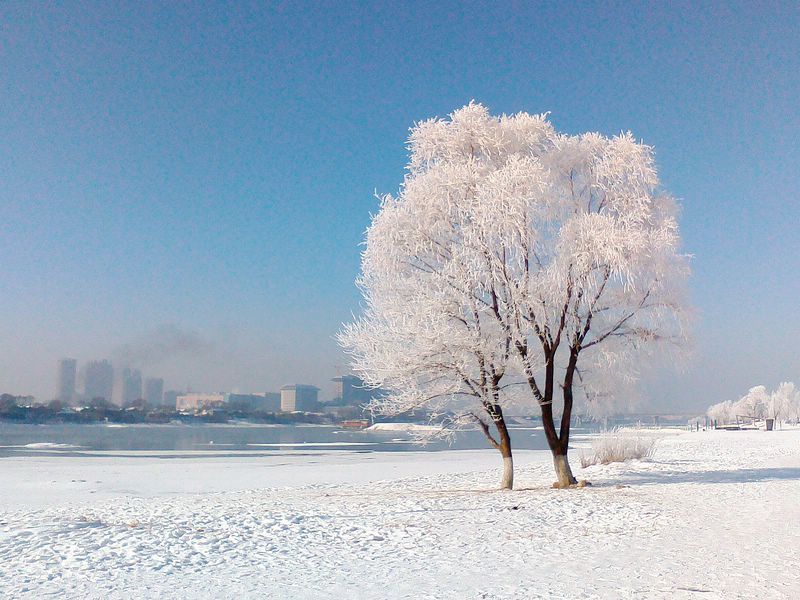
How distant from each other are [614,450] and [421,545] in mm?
16575

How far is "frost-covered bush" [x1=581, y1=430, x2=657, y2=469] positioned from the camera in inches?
978

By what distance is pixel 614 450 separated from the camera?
24969mm

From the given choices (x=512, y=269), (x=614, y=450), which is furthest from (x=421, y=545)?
(x=614, y=450)

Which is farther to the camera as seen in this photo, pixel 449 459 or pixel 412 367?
pixel 449 459

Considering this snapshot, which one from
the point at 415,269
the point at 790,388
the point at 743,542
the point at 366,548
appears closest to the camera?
the point at 366,548

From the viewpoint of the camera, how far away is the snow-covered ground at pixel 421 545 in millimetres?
7863

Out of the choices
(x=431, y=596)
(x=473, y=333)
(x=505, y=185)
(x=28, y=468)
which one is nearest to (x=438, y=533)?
(x=431, y=596)

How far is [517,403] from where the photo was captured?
57.4ft

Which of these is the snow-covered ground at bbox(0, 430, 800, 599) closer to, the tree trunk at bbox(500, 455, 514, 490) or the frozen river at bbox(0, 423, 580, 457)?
the tree trunk at bbox(500, 455, 514, 490)

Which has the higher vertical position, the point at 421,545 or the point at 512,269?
the point at 512,269

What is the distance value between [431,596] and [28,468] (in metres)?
25.2

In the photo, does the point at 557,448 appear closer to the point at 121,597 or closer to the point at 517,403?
the point at 517,403

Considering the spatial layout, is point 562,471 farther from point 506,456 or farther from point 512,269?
point 512,269

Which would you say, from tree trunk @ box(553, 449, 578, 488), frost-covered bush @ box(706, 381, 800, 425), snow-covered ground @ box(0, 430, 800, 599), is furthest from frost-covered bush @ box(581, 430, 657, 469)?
frost-covered bush @ box(706, 381, 800, 425)
